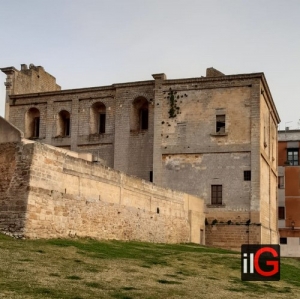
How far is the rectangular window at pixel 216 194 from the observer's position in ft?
109

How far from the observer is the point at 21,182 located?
55.8 feet

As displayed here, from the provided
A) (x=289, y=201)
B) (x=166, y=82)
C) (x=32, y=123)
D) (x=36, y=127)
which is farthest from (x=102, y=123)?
(x=289, y=201)

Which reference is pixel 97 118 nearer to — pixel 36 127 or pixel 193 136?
pixel 36 127

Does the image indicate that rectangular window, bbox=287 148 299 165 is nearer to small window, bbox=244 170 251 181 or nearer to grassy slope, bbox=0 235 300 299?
small window, bbox=244 170 251 181

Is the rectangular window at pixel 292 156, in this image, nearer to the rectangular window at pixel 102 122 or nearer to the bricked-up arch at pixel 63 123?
the rectangular window at pixel 102 122

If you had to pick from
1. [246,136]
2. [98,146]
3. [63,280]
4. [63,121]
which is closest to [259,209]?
[246,136]

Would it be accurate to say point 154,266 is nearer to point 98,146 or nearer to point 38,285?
point 38,285

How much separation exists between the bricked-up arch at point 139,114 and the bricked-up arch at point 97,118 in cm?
230

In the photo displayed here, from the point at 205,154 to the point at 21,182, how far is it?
719 inches

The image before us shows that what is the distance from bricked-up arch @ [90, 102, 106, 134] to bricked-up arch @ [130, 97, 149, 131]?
2297 mm

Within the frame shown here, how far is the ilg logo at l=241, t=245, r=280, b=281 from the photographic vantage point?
5789 mm

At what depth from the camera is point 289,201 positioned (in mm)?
46219

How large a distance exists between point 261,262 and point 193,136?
28429 millimetres

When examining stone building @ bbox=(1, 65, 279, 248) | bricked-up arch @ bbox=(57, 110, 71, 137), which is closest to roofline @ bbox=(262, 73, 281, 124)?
stone building @ bbox=(1, 65, 279, 248)
